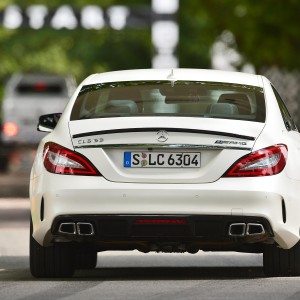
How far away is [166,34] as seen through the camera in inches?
1775

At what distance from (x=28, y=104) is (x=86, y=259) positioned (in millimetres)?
25423

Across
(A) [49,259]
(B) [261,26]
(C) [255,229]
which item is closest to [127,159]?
(C) [255,229]

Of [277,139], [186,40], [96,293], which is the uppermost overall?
[277,139]

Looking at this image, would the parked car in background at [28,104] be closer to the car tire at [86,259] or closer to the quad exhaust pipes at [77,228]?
the car tire at [86,259]

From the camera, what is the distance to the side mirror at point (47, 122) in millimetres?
13594

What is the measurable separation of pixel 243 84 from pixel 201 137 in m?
1.20

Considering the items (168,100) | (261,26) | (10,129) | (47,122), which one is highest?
(168,100)

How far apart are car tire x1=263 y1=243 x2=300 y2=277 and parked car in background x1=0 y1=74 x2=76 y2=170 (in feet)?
80.7

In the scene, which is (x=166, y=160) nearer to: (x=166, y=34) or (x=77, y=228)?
(x=77, y=228)

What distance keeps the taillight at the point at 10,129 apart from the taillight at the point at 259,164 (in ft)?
84.7

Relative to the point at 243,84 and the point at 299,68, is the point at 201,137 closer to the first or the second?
the point at 243,84

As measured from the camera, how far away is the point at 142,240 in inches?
495

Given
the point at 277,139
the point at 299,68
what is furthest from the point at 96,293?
the point at 299,68

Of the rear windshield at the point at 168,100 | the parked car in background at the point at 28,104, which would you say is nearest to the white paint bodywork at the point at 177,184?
the rear windshield at the point at 168,100
